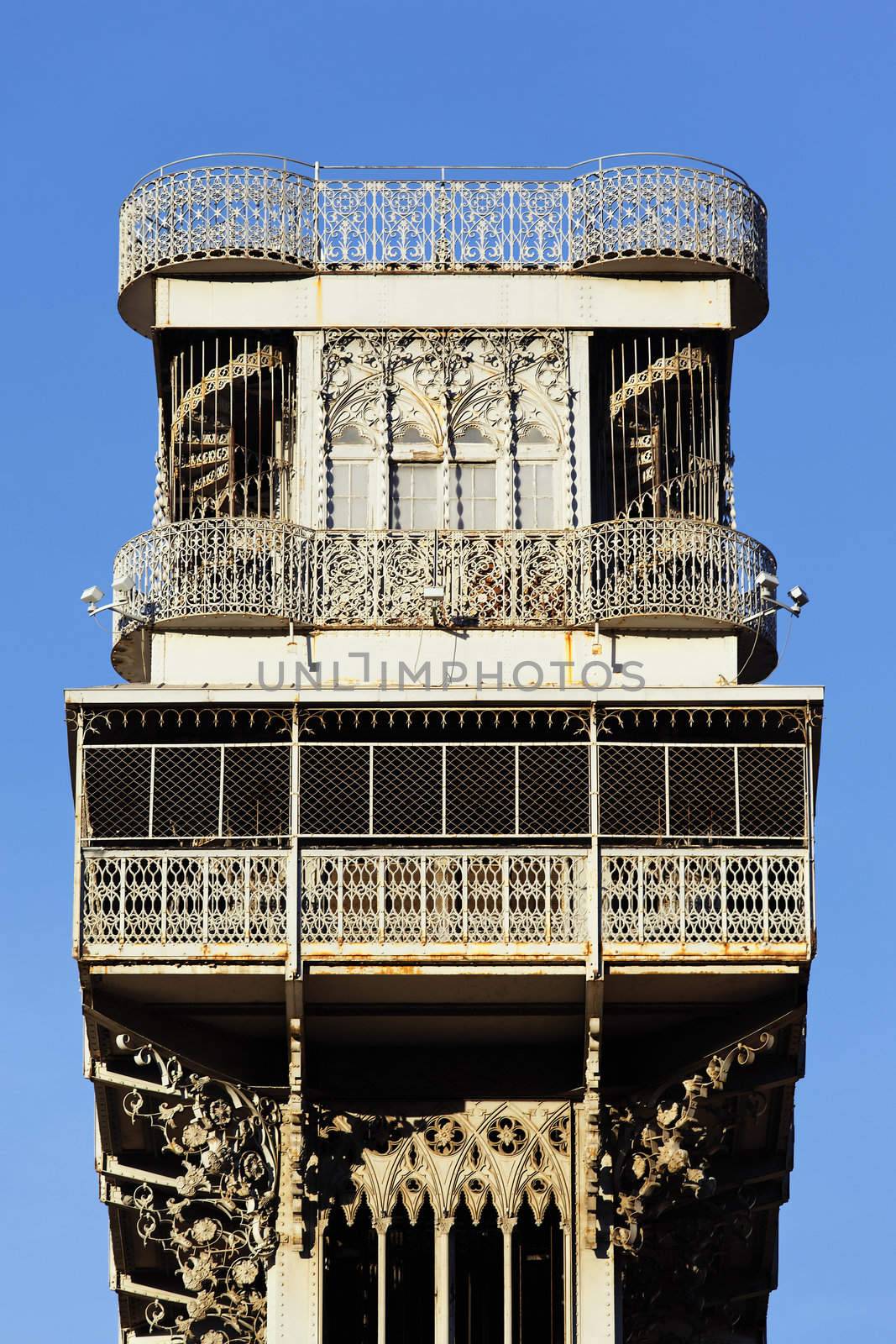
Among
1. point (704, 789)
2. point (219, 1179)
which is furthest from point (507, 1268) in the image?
point (704, 789)

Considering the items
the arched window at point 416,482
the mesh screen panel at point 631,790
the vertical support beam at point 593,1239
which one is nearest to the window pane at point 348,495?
the arched window at point 416,482

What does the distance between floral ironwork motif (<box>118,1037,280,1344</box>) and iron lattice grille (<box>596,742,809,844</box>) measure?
5.01m

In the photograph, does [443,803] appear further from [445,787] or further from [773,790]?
[773,790]

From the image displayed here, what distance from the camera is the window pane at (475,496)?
4938 centimetres

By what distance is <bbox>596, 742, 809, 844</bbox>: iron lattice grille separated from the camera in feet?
153

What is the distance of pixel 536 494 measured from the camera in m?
49.5

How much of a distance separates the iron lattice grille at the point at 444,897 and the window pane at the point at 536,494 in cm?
487

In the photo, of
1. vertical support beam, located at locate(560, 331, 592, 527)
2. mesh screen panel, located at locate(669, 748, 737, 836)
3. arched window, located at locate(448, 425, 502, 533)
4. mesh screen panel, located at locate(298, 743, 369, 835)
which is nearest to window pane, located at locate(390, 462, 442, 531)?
arched window, located at locate(448, 425, 502, 533)

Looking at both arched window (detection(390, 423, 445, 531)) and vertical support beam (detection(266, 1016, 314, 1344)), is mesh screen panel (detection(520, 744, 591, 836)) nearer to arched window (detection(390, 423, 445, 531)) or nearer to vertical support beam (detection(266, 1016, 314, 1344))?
vertical support beam (detection(266, 1016, 314, 1344))

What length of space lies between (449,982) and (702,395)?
819cm

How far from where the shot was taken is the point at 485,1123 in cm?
4716

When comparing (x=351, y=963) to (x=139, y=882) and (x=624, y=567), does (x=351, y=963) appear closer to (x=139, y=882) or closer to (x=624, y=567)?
(x=139, y=882)

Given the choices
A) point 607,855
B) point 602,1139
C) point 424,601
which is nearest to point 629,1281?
point 602,1139

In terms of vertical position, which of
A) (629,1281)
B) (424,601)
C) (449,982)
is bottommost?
(629,1281)
